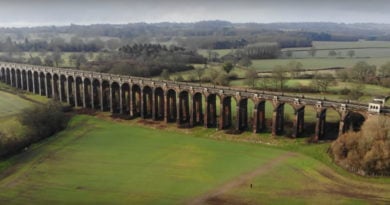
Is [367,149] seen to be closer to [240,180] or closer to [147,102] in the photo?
[240,180]

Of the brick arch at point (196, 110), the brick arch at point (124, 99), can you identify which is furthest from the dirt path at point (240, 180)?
the brick arch at point (124, 99)

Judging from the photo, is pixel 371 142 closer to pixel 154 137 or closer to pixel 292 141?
pixel 292 141

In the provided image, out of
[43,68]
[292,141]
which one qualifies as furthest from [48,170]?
[43,68]

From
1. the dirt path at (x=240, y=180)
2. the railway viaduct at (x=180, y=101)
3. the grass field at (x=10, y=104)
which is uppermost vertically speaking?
the railway viaduct at (x=180, y=101)

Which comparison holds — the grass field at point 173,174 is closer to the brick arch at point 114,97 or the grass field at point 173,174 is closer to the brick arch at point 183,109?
the brick arch at point 183,109

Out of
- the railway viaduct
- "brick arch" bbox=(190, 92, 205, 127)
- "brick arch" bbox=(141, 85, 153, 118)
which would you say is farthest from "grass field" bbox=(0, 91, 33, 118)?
"brick arch" bbox=(190, 92, 205, 127)
